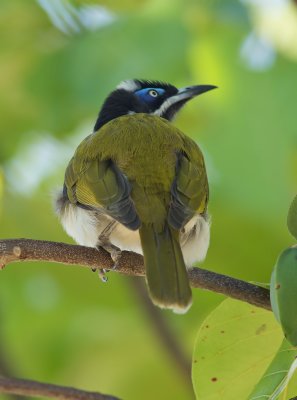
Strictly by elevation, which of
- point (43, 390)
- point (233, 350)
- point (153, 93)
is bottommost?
point (43, 390)

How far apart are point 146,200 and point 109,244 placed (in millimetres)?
248

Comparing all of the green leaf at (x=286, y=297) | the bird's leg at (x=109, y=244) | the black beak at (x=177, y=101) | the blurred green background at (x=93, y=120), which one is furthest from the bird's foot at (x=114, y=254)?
the black beak at (x=177, y=101)

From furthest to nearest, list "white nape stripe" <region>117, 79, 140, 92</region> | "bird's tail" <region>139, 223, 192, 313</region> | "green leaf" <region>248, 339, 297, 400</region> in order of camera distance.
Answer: "white nape stripe" <region>117, 79, 140, 92</region>, "bird's tail" <region>139, 223, 192, 313</region>, "green leaf" <region>248, 339, 297, 400</region>

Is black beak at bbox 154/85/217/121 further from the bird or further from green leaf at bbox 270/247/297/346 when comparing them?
green leaf at bbox 270/247/297/346

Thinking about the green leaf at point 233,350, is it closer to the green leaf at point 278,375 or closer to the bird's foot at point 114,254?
the green leaf at point 278,375

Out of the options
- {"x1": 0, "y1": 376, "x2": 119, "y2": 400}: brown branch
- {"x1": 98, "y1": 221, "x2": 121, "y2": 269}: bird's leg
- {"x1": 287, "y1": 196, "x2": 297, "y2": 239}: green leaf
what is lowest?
{"x1": 0, "y1": 376, "x2": 119, "y2": 400}: brown branch

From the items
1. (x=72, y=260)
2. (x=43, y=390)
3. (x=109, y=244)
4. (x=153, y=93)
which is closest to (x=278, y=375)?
(x=72, y=260)

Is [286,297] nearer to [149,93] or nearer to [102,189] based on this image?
[102,189]

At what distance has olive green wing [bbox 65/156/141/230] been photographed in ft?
13.2

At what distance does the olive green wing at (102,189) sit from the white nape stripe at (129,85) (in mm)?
1581

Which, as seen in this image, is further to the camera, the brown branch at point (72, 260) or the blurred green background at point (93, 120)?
the blurred green background at point (93, 120)

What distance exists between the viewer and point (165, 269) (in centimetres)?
374

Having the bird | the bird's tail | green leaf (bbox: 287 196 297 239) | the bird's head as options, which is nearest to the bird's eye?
the bird's head

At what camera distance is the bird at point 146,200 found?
3.82 metres
